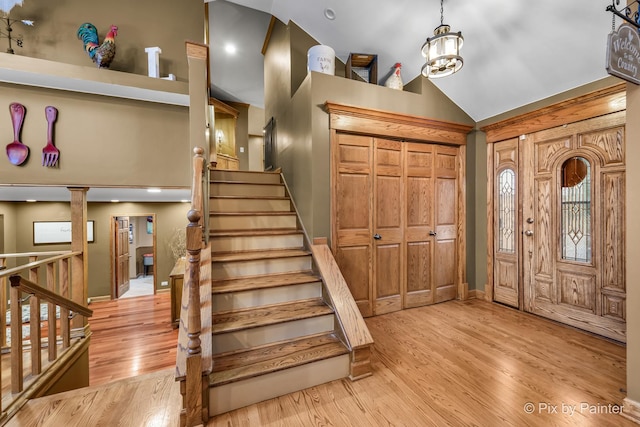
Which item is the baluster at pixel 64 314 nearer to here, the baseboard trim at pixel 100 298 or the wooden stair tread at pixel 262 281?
the wooden stair tread at pixel 262 281

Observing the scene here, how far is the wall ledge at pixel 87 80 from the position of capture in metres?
2.49

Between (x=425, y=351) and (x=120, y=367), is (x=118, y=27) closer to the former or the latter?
(x=120, y=367)

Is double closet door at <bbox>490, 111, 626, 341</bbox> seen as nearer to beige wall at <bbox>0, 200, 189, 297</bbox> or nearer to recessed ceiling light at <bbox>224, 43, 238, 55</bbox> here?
recessed ceiling light at <bbox>224, 43, 238, 55</bbox>

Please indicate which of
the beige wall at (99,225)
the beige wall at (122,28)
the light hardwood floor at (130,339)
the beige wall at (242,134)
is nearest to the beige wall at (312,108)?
the beige wall at (122,28)

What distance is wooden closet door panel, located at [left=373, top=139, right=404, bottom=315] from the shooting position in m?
3.01

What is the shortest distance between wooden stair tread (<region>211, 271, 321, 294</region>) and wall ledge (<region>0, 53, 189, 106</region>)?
2196 millimetres

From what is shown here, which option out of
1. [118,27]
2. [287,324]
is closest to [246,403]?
[287,324]

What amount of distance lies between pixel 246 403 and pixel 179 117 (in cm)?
309

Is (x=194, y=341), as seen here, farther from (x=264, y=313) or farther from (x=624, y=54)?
(x=624, y=54)

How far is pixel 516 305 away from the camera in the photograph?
10.4ft

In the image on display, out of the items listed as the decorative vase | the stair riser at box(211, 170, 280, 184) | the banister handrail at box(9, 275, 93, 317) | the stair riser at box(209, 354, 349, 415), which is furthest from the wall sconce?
the stair riser at box(209, 354, 349, 415)

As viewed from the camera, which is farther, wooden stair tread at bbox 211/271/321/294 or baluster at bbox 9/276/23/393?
wooden stair tread at bbox 211/271/321/294

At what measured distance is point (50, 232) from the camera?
5.75m

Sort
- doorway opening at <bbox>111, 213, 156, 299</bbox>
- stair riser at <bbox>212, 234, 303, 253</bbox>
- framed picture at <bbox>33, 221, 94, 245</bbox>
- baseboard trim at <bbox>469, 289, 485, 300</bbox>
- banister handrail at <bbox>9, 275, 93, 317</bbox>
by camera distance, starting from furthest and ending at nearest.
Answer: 1. doorway opening at <bbox>111, 213, 156, 299</bbox>
2. framed picture at <bbox>33, 221, 94, 245</bbox>
3. baseboard trim at <bbox>469, 289, 485, 300</bbox>
4. stair riser at <bbox>212, 234, 303, 253</bbox>
5. banister handrail at <bbox>9, 275, 93, 317</bbox>
